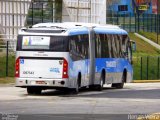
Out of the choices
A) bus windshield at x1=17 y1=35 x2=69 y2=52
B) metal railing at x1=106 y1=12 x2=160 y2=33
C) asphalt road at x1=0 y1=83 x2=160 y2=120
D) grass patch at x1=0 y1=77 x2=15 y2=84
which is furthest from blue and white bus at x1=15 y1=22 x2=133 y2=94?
metal railing at x1=106 y1=12 x2=160 y2=33

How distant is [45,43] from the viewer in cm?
2914

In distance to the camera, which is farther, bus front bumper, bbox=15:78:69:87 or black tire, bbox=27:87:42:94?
black tire, bbox=27:87:42:94

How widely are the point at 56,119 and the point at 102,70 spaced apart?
16239 mm

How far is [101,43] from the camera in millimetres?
34531

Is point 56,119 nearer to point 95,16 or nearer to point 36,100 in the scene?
point 36,100

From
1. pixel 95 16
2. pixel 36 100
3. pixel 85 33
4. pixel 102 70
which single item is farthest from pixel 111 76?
pixel 95 16

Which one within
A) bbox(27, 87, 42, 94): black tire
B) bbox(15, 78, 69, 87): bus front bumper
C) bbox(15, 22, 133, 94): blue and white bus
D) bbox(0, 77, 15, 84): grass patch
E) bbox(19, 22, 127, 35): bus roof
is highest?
bbox(19, 22, 127, 35): bus roof

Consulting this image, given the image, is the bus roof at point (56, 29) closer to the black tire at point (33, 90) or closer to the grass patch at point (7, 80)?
the black tire at point (33, 90)

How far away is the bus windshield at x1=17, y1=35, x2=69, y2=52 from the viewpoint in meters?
29.1

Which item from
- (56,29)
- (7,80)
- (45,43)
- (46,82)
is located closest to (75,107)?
(46,82)

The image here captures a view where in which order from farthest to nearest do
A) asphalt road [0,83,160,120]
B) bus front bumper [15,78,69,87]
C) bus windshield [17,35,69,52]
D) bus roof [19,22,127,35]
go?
bus roof [19,22,127,35] → bus front bumper [15,78,69,87] → bus windshield [17,35,69,52] → asphalt road [0,83,160,120]

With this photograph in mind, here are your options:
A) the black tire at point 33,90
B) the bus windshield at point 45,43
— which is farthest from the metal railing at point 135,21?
the bus windshield at point 45,43

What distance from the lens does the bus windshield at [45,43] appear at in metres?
29.1

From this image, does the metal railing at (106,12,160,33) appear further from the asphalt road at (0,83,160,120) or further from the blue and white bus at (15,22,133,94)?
the asphalt road at (0,83,160,120)
